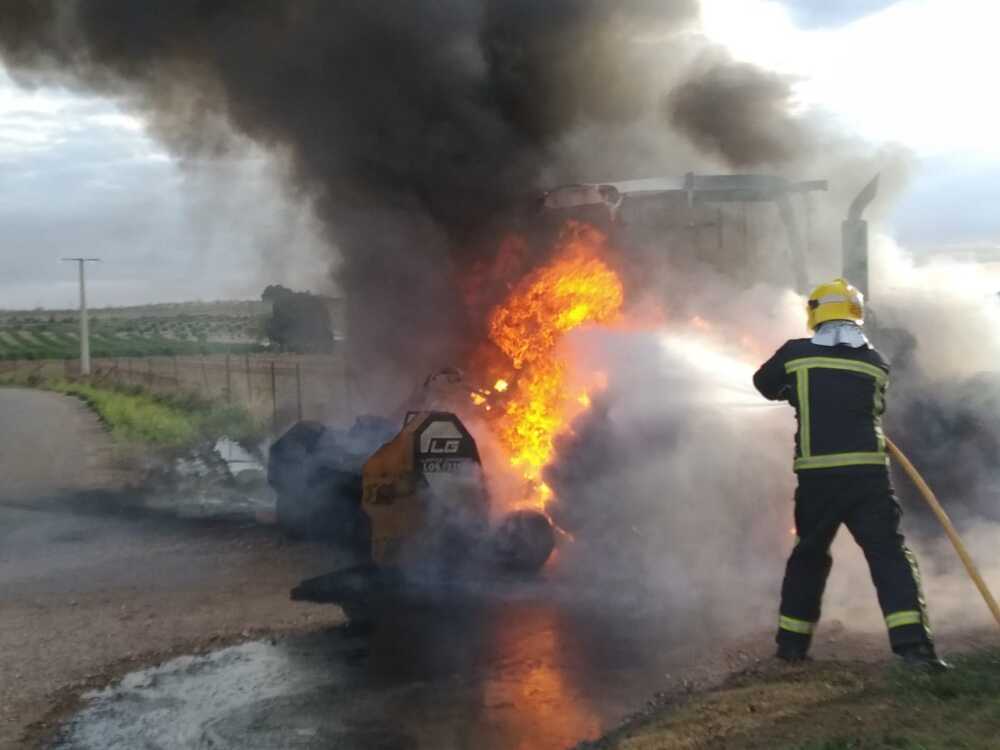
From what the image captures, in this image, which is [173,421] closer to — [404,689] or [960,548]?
[404,689]

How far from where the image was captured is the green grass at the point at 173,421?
19.2 meters

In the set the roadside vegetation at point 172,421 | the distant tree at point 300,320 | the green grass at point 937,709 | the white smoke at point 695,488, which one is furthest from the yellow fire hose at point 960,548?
the roadside vegetation at point 172,421

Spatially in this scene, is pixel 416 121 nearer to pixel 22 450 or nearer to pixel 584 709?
pixel 584 709

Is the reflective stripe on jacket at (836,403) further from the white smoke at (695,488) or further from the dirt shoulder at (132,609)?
the dirt shoulder at (132,609)

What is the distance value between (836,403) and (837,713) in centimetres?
168

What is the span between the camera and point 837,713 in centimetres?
449

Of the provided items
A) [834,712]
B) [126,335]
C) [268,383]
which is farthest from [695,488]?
[126,335]

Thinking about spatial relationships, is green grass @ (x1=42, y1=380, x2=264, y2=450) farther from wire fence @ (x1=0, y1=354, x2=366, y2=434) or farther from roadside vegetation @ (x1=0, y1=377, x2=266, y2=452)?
wire fence @ (x1=0, y1=354, x2=366, y2=434)

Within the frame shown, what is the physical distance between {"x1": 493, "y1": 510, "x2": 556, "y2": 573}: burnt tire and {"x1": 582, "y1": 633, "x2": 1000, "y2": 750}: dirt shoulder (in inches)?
118

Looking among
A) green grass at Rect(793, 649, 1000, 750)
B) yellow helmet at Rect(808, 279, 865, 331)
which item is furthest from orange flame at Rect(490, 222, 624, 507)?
green grass at Rect(793, 649, 1000, 750)

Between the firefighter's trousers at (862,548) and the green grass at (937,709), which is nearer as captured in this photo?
the green grass at (937,709)

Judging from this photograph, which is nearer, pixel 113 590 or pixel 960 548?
pixel 960 548

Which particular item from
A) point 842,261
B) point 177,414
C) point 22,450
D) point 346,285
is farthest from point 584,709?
point 177,414

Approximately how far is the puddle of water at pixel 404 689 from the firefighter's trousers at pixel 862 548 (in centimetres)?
88
